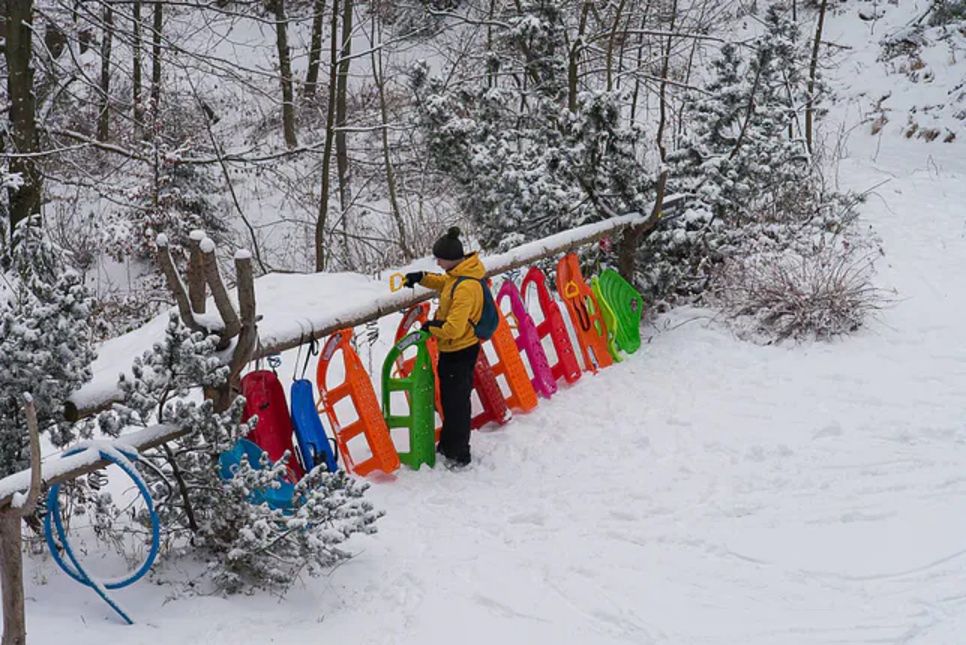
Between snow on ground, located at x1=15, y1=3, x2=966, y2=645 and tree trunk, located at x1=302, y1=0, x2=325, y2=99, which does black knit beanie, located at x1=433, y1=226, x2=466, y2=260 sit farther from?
tree trunk, located at x1=302, y1=0, x2=325, y2=99

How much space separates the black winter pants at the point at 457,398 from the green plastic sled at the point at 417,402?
85 mm

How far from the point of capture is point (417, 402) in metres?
5.40

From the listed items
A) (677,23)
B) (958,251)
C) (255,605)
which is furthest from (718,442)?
(677,23)

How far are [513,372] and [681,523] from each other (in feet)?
6.04

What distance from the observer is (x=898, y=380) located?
623 centimetres

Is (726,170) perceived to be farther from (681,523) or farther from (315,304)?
(681,523)

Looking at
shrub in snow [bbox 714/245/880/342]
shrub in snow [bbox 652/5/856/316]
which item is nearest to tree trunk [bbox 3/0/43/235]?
shrub in snow [bbox 652/5/856/316]

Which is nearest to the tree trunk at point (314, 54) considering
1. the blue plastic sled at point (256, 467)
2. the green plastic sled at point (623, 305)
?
the green plastic sled at point (623, 305)

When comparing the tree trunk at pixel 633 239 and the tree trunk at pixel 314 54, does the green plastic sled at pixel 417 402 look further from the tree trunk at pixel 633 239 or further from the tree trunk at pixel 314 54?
the tree trunk at pixel 314 54

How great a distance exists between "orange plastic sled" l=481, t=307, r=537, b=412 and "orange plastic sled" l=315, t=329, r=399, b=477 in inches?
43.7

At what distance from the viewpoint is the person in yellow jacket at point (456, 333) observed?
5359 millimetres

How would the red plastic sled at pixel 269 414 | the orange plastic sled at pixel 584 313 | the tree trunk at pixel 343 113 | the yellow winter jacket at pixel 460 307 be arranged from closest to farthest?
the red plastic sled at pixel 269 414 → the yellow winter jacket at pixel 460 307 → the orange plastic sled at pixel 584 313 → the tree trunk at pixel 343 113

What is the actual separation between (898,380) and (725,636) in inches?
126

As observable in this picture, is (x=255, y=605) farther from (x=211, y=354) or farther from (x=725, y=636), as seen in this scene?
(x=725, y=636)
